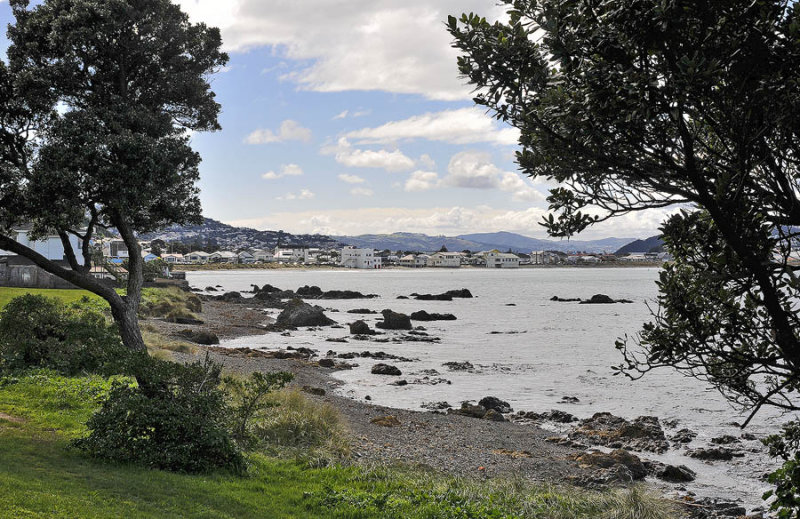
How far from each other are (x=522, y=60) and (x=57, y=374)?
49.7 feet

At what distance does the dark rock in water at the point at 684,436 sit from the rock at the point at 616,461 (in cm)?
361

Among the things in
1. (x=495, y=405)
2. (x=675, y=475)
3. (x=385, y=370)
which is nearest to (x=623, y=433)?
(x=675, y=475)

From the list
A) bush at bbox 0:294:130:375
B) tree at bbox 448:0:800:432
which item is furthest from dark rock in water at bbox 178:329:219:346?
tree at bbox 448:0:800:432

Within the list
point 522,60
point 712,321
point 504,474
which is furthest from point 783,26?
point 504,474

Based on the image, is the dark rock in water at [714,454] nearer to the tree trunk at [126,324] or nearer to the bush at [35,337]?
the tree trunk at [126,324]

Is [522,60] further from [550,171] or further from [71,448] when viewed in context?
[71,448]

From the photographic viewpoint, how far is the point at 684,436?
1845 cm

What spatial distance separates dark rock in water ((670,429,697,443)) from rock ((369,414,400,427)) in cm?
881

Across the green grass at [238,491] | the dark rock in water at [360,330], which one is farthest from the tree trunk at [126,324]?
the dark rock in water at [360,330]

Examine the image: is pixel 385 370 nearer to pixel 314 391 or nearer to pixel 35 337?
pixel 314 391

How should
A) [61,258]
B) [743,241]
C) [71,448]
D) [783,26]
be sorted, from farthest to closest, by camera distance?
[61,258], [71,448], [743,241], [783,26]

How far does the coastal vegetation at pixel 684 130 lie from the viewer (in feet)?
14.6

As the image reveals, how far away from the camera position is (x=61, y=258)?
57.0 m

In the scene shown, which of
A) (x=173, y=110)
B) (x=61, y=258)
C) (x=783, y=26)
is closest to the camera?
(x=783, y=26)
